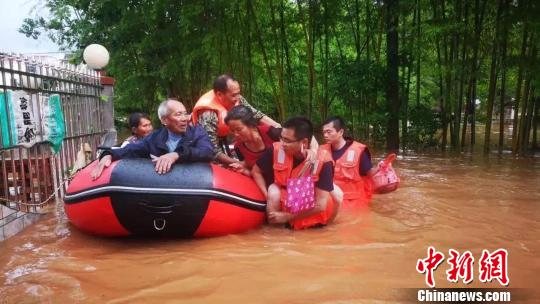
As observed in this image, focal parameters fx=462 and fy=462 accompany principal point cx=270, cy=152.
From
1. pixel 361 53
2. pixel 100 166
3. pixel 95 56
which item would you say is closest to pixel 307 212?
pixel 100 166

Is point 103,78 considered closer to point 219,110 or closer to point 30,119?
point 30,119

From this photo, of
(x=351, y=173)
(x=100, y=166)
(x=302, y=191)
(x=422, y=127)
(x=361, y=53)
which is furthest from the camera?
(x=361, y=53)

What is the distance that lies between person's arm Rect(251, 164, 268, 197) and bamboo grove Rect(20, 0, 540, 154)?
15.5ft

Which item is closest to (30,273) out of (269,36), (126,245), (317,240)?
(126,245)

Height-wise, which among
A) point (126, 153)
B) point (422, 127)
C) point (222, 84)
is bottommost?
point (422, 127)

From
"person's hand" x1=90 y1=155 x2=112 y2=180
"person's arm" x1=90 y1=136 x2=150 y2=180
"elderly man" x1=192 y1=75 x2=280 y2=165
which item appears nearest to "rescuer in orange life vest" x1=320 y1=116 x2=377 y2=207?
"elderly man" x1=192 y1=75 x2=280 y2=165

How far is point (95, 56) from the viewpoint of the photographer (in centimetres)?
602

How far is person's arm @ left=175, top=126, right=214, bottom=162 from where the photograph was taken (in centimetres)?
351

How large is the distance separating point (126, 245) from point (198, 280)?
3.29ft

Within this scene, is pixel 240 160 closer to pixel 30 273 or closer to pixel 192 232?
pixel 192 232

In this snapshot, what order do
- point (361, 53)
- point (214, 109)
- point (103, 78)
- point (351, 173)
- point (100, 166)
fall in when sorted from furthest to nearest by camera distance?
point (361, 53) → point (103, 78) → point (351, 173) → point (214, 109) → point (100, 166)

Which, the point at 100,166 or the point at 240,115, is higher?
the point at 240,115

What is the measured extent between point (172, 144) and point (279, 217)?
1040mm

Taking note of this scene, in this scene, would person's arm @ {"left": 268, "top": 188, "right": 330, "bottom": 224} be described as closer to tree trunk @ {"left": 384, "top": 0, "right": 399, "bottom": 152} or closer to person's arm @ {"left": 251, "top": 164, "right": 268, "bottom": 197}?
person's arm @ {"left": 251, "top": 164, "right": 268, "bottom": 197}
